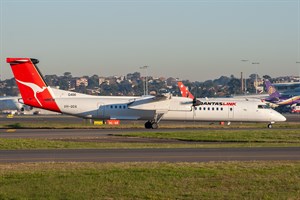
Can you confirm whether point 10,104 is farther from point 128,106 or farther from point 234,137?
point 234,137

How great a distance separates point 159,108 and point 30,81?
11.6 m

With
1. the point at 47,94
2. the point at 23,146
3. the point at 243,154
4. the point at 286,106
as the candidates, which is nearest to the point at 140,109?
the point at 47,94

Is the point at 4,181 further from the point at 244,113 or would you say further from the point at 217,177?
the point at 244,113

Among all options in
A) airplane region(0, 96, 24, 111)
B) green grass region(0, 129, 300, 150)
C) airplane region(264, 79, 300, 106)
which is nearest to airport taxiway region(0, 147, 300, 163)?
green grass region(0, 129, 300, 150)

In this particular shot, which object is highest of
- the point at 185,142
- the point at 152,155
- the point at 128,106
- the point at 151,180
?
→ the point at 128,106

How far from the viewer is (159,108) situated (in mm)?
57000

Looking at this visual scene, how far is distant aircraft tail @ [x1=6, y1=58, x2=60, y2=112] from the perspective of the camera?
53969 millimetres

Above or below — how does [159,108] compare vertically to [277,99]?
below

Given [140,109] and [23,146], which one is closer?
[23,146]

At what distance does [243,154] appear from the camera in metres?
29.7

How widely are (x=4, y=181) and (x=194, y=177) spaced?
6.37 meters

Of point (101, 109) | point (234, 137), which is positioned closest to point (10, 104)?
point (101, 109)

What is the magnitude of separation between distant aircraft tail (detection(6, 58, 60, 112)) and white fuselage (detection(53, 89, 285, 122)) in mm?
1383

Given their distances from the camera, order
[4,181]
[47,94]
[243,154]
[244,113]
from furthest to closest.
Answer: [244,113], [47,94], [243,154], [4,181]
